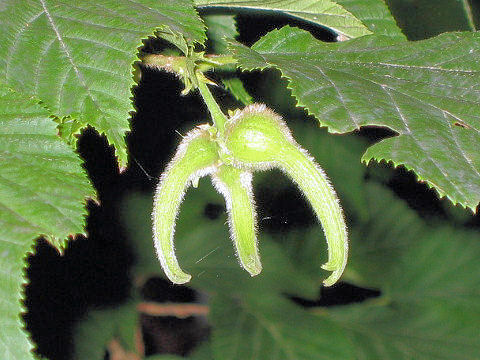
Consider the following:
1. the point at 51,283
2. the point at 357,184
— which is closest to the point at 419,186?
the point at 357,184

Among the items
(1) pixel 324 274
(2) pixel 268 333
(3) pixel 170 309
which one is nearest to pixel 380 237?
(1) pixel 324 274

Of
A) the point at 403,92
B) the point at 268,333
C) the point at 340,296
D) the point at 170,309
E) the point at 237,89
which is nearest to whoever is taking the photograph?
the point at 403,92

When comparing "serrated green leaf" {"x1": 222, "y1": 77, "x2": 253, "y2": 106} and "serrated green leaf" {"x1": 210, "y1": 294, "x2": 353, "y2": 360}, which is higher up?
"serrated green leaf" {"x1": 222, "y1": 77, "x2": 253, "y2": 106}

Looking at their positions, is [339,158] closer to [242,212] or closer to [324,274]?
[324,274]

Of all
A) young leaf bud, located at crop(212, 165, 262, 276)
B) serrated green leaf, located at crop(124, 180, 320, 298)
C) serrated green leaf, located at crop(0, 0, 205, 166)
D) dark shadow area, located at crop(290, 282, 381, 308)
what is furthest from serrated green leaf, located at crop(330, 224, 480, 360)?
serrated green leaf, located at crop(0, 0, 205, 166)

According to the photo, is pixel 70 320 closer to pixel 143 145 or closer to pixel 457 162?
pixel 143 145

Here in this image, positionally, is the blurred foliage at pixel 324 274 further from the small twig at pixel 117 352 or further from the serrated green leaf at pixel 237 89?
the serrated green leaf at pixel 237 89

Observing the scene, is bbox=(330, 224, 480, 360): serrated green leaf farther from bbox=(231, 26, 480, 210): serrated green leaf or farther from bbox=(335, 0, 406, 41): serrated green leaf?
bbox=(231, 26, 480, 210): serrated green leaf

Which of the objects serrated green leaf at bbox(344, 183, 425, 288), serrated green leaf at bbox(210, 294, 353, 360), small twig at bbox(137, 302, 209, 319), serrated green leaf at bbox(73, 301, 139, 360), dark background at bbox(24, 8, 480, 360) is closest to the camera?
dark background at bbox(24, 8, 480, 360)
